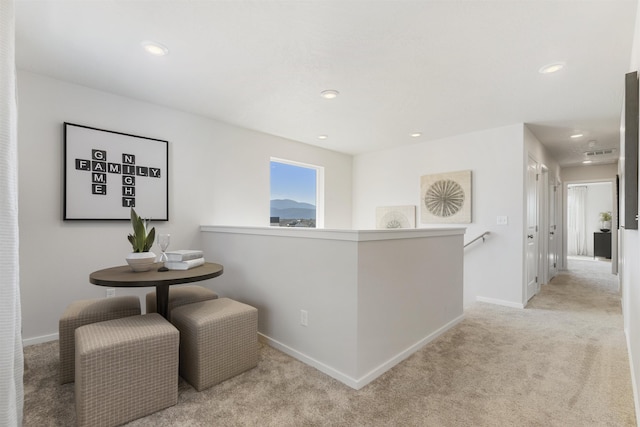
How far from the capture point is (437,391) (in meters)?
1.95

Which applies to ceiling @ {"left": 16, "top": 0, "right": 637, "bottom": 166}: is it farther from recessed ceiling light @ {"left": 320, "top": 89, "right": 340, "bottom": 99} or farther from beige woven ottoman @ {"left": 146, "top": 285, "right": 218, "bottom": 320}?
beige woven ottoman @ {"left": 146, "top": 285, "right": 218, "bottom": 320}

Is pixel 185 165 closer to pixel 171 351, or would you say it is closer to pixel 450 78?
pixel 171 351

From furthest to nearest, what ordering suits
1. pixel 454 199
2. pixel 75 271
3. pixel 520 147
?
pixel 454 199
pixel 520 147
pixel 75 271

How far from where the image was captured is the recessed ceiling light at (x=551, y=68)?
93.1 inches

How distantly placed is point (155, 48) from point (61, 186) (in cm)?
156

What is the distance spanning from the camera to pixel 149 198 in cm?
322

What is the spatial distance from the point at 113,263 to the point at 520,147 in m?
4.78

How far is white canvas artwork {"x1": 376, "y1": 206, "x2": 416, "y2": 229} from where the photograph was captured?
16.1 feet

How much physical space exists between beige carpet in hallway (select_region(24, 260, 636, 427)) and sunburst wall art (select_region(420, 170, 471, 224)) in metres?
1.89

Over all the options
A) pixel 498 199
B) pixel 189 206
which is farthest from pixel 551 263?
pixel 189 206

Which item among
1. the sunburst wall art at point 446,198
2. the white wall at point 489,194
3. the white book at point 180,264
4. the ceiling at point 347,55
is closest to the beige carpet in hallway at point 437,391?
the white book at point 180,264

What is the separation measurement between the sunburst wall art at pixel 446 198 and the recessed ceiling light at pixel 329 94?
2.35 metres

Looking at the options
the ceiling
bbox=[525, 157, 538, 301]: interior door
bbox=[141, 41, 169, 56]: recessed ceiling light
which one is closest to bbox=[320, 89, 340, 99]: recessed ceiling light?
the ceiling

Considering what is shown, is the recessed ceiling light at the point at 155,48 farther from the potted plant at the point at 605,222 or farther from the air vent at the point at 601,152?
the potted plant at the point at 605,222
